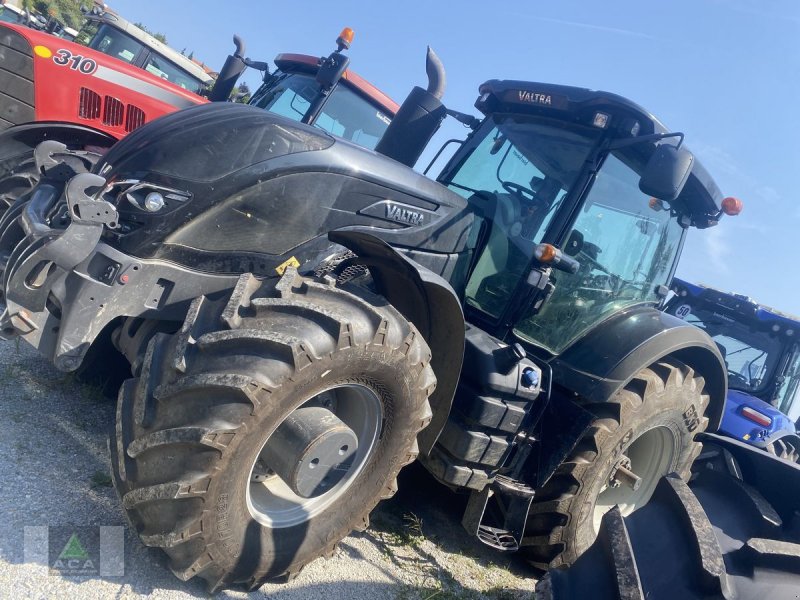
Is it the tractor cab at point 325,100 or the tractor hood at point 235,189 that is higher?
the tractor cab at point 325,100

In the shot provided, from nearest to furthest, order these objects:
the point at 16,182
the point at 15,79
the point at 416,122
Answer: the point at 416,122 → the point at 16,182 → the point at 15,79

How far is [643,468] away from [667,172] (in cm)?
196

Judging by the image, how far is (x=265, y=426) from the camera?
2045 millimetres

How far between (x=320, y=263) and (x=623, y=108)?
5.78 ft

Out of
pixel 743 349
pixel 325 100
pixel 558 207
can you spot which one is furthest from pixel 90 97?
pixel 743 349

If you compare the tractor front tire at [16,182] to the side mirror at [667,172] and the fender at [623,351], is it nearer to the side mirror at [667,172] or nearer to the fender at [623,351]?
the fender at [623,351]

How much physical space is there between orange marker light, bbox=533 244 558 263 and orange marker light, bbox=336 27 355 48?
2446mm

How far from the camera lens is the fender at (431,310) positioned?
8.21 feet

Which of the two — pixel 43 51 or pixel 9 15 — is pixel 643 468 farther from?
pixel 9 15

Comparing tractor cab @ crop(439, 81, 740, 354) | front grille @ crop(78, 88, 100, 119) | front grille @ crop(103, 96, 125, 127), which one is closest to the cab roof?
tractor cab @ crop(439, 81, 740, 354)

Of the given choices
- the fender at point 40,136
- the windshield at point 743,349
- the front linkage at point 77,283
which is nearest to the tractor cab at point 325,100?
the fender at point 40,136

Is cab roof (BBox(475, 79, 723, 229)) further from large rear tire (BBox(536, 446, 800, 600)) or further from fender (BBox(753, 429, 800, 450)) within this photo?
fender (BBox(753, 429, 800, 450))

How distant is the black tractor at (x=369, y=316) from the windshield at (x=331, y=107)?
166 cm

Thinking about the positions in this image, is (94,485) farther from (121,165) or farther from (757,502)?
(757,502)
